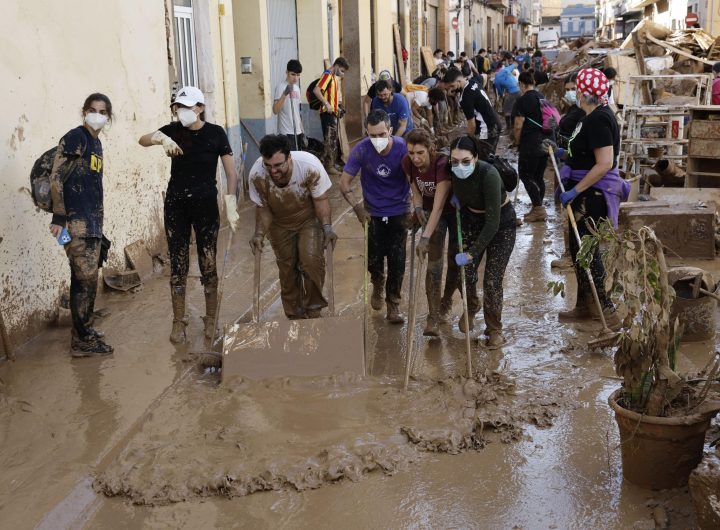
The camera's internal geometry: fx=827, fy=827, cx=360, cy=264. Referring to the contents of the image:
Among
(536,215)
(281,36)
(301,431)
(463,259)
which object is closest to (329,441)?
(301,431)

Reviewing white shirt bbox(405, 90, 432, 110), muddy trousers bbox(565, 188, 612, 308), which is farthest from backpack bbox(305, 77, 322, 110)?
muddy trousers bbox(565, 188, 612, 308)

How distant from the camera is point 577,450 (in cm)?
453

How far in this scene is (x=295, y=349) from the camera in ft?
18.2

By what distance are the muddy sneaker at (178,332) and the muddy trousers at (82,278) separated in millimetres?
629

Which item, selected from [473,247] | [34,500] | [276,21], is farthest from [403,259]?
[276,21]

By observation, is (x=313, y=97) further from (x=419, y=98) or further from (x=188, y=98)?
(x=188, y=98)

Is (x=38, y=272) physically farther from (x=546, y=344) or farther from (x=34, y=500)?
(x=546, y=344)

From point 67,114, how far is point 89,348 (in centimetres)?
216

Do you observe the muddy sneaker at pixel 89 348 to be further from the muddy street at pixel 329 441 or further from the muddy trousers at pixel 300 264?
the muddy trousers at pixel 300 264

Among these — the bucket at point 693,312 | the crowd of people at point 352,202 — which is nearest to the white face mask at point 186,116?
the crowd of people at point 352,202

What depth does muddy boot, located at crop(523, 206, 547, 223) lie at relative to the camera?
10500 mm

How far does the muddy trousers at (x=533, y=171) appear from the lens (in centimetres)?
1009

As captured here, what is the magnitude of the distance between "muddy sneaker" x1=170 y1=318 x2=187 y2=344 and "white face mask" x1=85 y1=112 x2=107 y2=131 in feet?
5.22

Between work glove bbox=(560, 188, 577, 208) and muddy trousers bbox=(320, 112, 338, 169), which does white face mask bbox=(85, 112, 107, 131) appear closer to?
work glove bbox=(560, 188, 577, 208)
